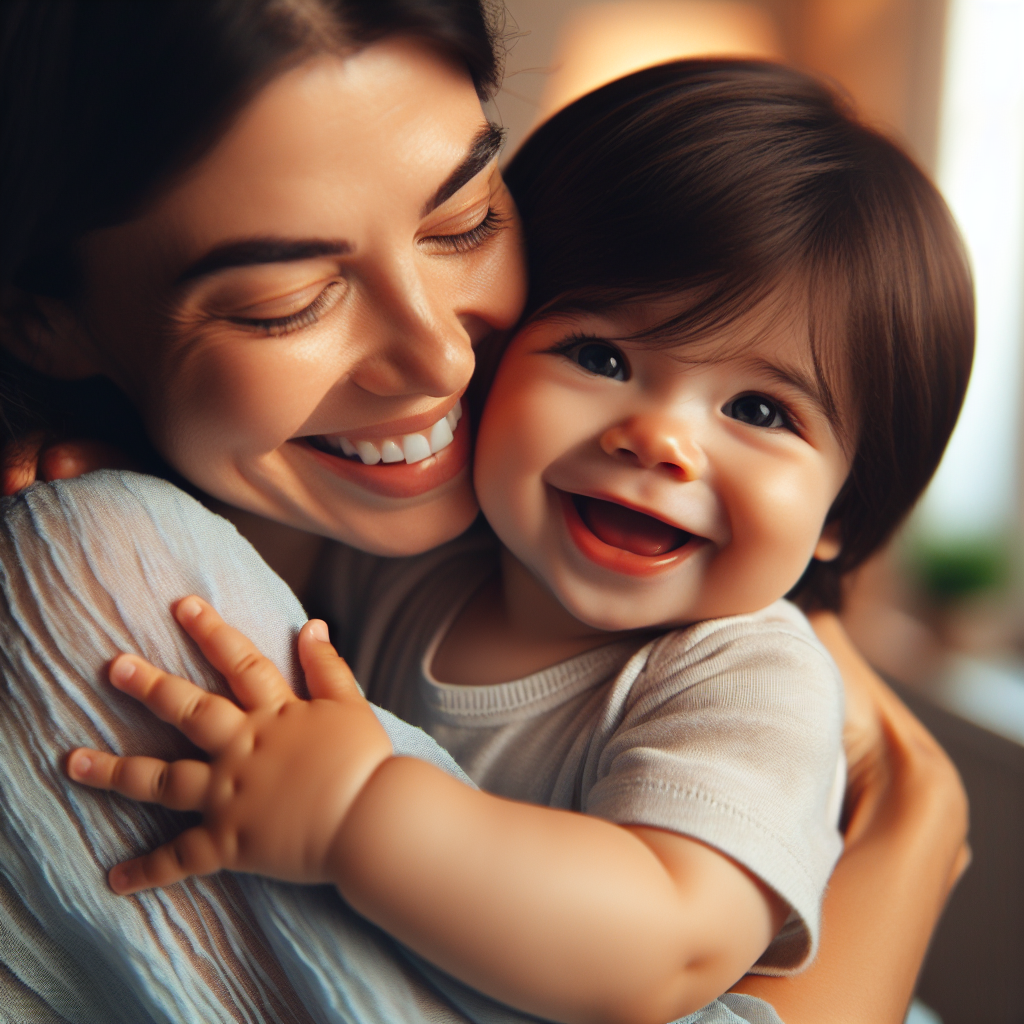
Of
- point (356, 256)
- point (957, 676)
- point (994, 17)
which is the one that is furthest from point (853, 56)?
point (356, 256)

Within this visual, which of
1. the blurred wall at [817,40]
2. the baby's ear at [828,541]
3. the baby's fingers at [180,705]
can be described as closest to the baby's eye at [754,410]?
the baby's ear at [828,541]

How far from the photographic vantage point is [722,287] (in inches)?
34.0

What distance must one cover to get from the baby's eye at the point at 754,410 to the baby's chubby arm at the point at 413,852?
0.45 metres

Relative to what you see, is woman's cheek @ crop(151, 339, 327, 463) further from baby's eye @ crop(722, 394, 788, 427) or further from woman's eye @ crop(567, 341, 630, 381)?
baby's eye @ crop(722, 394, 788, 427)

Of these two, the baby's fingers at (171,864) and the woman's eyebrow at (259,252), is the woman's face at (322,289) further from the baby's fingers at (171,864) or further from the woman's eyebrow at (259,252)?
the baby's fingers at (171,864)

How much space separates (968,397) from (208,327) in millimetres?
2242

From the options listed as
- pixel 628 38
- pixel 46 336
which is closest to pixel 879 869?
pixel 46 336

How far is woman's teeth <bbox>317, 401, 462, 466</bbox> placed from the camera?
0.89m

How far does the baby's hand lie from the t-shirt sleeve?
0.25 meters

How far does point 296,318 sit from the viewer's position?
29.2 inches

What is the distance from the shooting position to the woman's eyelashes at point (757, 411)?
886mm

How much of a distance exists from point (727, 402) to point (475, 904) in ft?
1.78

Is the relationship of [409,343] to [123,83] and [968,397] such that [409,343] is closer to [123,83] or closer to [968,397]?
[123,83]

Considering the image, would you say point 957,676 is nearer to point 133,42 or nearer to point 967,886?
point 967,886
